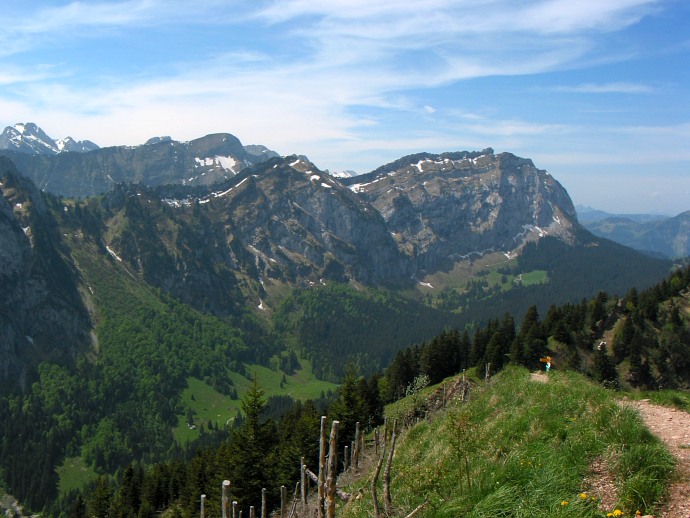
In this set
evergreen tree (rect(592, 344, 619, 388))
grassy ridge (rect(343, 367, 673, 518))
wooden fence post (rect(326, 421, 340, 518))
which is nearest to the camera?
wooden fence post (rect(326, 421, 340, 518))

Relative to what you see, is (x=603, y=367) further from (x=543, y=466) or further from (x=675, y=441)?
(x=543, y=466)

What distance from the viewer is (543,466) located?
1141 cm

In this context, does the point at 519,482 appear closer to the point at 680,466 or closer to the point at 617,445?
the point at 617,445

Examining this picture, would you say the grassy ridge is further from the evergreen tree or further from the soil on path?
the evergreen tree

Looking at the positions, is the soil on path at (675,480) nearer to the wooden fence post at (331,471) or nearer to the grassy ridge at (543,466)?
the grassy ridge at (543,466)

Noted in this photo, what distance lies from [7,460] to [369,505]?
192 meters

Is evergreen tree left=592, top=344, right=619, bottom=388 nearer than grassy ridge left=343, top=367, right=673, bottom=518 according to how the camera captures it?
No

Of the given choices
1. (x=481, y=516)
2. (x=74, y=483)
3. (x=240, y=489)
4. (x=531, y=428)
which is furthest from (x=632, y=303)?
(x=74, y=483)

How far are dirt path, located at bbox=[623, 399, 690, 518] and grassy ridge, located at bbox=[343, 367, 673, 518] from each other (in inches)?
11.2

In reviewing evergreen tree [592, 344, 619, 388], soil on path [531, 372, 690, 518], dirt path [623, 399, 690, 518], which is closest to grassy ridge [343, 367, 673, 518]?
soil on path [531, 372, 690, 518]

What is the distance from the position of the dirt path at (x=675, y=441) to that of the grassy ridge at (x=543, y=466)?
28cm

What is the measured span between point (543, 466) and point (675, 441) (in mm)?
5405

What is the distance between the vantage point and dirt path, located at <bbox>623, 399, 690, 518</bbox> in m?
9.73

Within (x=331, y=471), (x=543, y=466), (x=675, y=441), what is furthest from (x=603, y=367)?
(x=331, y=471)
